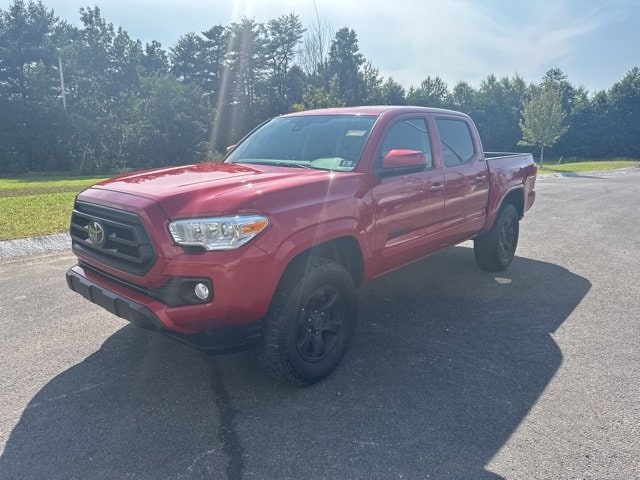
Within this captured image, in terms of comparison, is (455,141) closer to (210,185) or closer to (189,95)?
(210,185)

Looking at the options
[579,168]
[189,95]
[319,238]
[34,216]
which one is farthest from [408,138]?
[189,95]

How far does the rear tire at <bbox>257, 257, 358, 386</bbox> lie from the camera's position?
306cm

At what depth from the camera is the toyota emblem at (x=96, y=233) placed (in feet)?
10.6

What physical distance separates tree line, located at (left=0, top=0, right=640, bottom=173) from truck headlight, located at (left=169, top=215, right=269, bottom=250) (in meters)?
26.6

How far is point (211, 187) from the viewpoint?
3.08m

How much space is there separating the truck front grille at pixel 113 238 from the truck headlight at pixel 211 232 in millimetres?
212

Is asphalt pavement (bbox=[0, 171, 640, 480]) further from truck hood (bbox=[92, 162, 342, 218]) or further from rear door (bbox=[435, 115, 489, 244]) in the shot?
truck hood (bbox=[92, 162, 342, 218])

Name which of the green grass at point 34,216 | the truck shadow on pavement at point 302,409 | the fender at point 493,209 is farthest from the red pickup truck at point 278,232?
the green grass at point 34,216

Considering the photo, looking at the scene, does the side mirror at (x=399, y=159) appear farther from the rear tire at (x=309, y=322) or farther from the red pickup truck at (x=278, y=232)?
the rear tire at (x=309, y=322)

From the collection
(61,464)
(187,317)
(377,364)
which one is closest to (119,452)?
(61,464)

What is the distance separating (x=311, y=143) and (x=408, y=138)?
0.92 meters

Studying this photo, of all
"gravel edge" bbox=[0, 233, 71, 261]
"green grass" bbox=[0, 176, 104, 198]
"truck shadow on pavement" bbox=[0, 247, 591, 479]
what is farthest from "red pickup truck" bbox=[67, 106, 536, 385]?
"green grass" bbox=[0, 176, 104, 198]

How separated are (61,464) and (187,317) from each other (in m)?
1.01

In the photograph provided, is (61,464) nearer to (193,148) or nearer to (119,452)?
(119,452)
